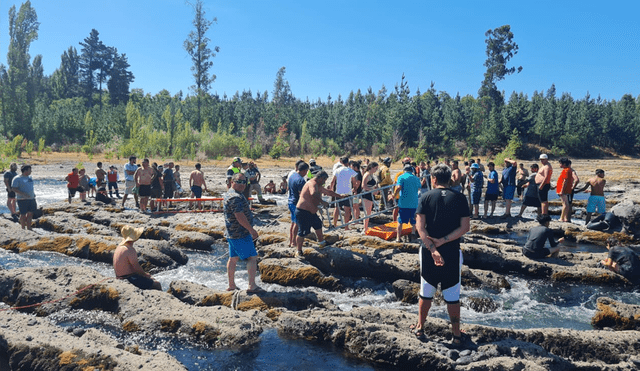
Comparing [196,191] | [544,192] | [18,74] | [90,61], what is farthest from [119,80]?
[544,192]

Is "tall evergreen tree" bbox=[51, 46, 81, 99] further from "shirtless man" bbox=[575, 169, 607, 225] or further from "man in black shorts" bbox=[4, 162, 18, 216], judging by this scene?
"shirtless man" bbox=[575, 169, 607, 225]

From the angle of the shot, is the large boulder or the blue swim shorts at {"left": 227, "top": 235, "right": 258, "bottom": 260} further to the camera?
the large boulder

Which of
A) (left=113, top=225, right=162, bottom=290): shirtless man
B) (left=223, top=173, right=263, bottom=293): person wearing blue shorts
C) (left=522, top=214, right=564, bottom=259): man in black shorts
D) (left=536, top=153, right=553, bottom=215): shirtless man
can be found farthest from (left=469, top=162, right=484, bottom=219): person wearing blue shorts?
(left=113, top=225, right=162, bottom=290): shirtless man

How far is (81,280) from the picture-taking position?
274 inches

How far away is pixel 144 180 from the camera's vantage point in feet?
47.5

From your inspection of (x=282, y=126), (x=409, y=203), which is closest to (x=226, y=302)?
(x=409, y=203)

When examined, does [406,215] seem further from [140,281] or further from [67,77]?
[67,77]

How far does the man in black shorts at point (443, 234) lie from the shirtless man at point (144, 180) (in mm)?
11637

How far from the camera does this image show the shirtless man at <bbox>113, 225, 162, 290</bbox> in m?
6.62

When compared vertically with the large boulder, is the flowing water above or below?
below

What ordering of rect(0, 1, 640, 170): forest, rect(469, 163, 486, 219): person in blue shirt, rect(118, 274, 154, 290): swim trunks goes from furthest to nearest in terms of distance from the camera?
rect(0, 1, 640, 170): forest < rect(469, 163, 486, 219): person in blue shirt < rect(118, 274, 154, 290): swim trunks

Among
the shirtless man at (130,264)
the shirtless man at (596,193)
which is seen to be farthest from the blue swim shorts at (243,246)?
the shirtless man at (596,193)

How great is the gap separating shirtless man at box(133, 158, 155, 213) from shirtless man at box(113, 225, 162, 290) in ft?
26.7

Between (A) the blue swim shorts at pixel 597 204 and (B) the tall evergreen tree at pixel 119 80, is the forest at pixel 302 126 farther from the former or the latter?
(A) the blue swim shorts at pixel 597 204
